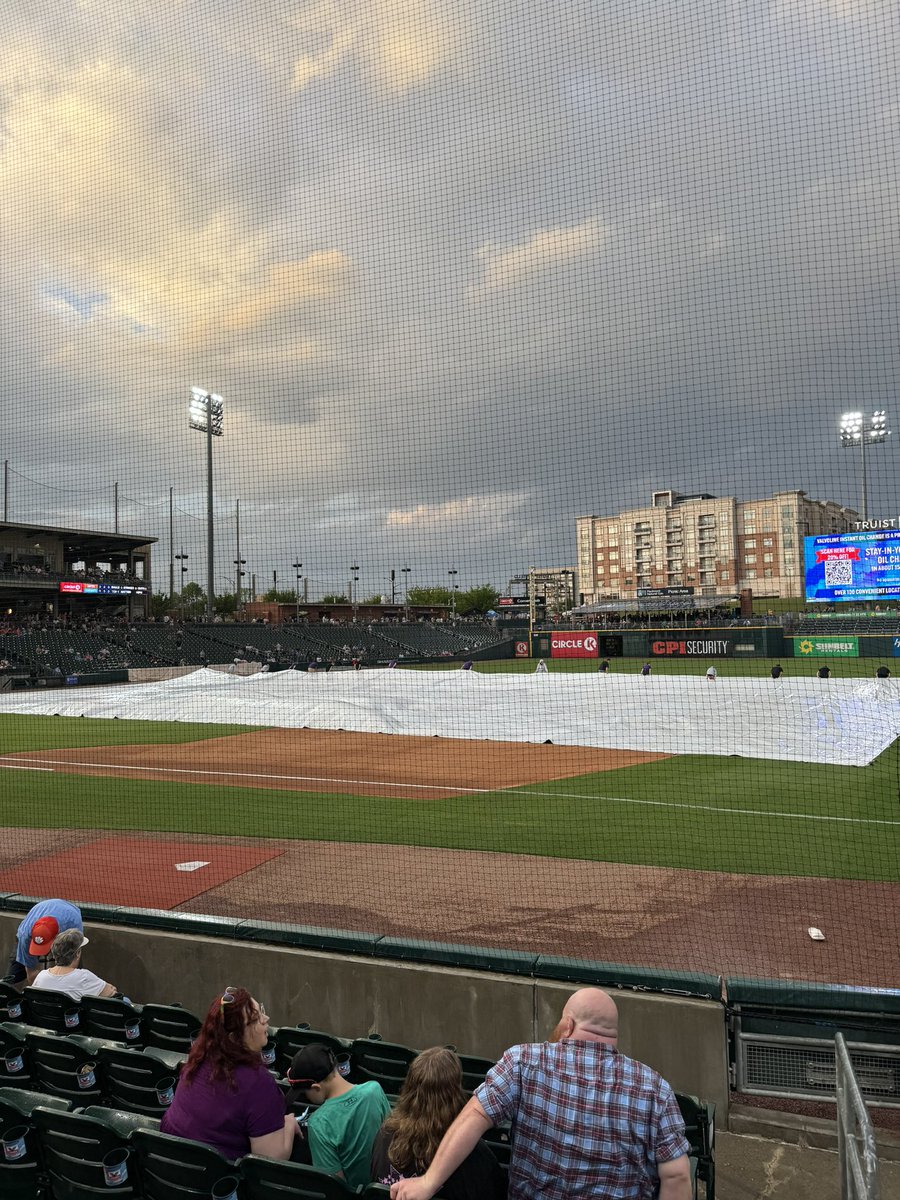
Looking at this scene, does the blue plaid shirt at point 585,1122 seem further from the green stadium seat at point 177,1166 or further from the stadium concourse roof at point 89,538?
the stadium concourse roof at point 89,538

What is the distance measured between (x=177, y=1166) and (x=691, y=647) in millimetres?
41191

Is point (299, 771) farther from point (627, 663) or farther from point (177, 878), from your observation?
point (627, 663)

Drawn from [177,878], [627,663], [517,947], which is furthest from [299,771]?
[627,663]

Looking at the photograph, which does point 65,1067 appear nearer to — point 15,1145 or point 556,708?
point 15,1145

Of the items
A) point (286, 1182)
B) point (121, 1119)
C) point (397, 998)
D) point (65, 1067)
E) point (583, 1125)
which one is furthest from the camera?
point (397, 998)

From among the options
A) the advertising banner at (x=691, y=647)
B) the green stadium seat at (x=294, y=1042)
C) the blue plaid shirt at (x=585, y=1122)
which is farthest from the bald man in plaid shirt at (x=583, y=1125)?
the advertising banner at (x=691, y=647)

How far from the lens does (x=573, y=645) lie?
4475cm

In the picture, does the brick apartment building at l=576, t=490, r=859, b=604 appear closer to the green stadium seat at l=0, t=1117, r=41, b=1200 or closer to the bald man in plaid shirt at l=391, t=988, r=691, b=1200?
the bald man in plaid shirt at l=391, t=988, r=691, b=1200

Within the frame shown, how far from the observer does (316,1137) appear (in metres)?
2.98

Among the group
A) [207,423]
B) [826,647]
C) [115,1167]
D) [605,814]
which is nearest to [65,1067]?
[115,1167]

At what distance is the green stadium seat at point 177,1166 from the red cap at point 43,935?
Answer: 8.82 feet

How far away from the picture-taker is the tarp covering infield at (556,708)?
57.5 ft

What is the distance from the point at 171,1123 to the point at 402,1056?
1136 mm

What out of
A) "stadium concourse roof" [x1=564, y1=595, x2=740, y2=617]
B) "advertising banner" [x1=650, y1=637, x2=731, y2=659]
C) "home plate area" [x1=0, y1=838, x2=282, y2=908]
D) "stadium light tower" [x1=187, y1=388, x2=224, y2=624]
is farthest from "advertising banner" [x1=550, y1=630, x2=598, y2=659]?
"home plate area" [x1=0, y1=838, x2=282, y2=908]
